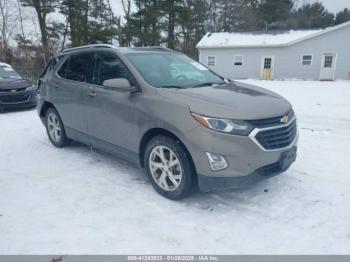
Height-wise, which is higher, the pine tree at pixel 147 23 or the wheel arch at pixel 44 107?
the pine tree at pixel 147 23

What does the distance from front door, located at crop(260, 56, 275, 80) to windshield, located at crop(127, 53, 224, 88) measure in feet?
71.0

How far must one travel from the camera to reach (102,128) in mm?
4578

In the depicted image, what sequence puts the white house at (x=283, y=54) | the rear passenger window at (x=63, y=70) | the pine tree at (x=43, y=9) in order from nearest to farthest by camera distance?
the rear passenger window at (x=63, y=70) < the white house at (x=283, y=54) < the pine tree at (x=43, y=9)

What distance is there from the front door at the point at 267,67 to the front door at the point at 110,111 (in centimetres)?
Answer: 2255

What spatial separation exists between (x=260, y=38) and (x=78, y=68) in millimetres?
23526

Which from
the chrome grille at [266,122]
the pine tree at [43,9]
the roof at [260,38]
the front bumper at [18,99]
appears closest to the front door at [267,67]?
the roof at [260,38]

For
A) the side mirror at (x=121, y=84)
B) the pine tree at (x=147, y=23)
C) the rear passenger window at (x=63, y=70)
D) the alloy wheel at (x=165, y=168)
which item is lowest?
the alloy wheel at (x=165, y=168)

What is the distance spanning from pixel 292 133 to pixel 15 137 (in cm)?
582

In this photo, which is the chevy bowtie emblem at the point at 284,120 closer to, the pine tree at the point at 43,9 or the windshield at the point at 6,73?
the windshield at the point at 6,73

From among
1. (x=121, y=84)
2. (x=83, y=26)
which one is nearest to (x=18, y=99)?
(x=121, y=84)

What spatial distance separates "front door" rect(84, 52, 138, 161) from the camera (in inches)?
162

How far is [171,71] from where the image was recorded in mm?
4441

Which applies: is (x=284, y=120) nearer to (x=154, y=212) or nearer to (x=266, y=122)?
(x=266, y=122)

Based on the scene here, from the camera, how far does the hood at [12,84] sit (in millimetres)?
9524
